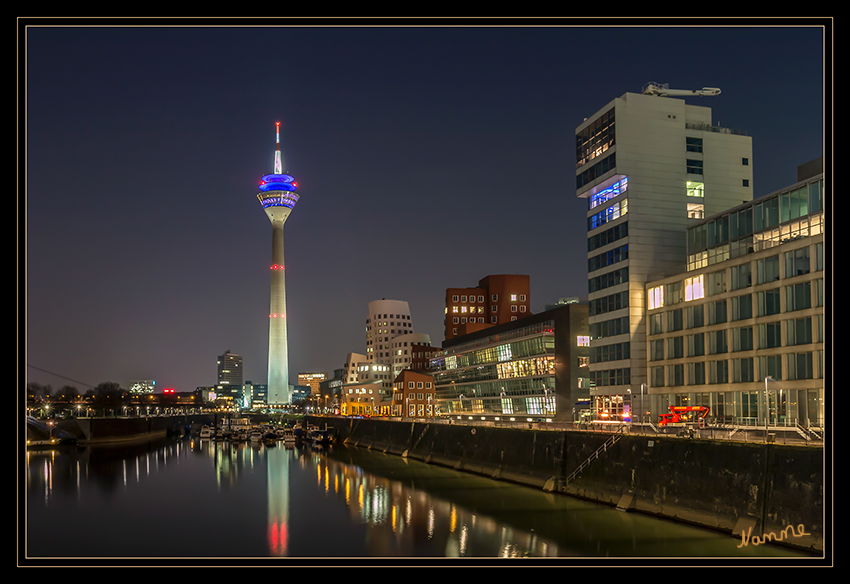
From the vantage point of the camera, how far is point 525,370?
13138cm

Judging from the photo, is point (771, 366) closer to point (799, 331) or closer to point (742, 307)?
point (799, 331)

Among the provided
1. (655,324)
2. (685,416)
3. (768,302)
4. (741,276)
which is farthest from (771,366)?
Answer: (655,324)

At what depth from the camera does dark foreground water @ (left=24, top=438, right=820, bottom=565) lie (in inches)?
1645

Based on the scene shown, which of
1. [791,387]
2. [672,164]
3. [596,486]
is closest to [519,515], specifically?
[596,486]

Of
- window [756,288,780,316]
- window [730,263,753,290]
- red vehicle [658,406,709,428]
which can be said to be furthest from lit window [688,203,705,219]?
red vehicle [658,406,709,428]

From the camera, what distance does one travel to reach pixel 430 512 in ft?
186

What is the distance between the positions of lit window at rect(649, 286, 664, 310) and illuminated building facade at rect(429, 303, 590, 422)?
2370cm

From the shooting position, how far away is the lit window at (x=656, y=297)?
84.0 metres

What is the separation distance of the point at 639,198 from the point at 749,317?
2373 cm

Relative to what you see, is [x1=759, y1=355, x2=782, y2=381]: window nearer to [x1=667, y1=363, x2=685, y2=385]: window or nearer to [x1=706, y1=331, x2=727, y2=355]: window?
[x1=706, y1=331, x2=727, y2=355]: window

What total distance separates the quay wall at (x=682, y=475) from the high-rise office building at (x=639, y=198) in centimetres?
2063

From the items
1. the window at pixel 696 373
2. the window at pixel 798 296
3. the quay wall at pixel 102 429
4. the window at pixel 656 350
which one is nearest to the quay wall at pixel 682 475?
the window at pixel 696 373
